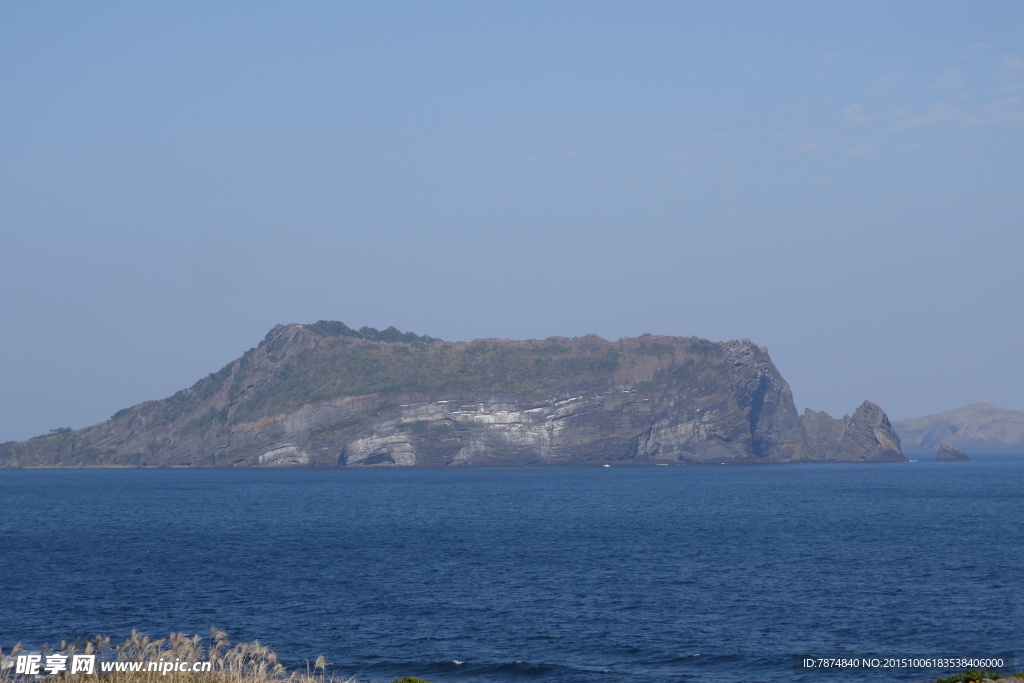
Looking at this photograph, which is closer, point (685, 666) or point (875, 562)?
point (685, 666)

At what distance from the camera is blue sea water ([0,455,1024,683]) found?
33844 mm

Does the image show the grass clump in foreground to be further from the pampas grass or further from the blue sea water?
the blue sea water

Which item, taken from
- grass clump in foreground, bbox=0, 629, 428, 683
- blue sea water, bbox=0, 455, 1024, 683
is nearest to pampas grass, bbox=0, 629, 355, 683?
grass clump in foreground, bbox=0, 629, 428, 683

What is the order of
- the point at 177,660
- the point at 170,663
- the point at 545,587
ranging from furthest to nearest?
the point at 545,587 < the point at 170,663 < the point at 177,660

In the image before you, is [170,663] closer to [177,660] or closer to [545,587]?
[177,660]

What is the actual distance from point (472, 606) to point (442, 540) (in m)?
26.4

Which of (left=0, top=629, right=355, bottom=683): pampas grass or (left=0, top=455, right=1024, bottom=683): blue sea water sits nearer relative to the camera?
(left=0, top=629, right=355, bottom=683): pampas grass

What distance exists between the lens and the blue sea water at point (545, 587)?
33844mm

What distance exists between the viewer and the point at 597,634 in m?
36.4

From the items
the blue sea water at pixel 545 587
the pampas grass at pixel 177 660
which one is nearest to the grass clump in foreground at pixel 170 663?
the pampas grass at pixel 177 660

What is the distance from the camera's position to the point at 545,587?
46.8 m

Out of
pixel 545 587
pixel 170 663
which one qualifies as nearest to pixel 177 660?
pixel 170 663

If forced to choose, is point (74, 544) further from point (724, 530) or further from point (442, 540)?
point (724, 530)

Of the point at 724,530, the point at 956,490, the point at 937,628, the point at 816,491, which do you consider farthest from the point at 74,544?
the point at 956,490
